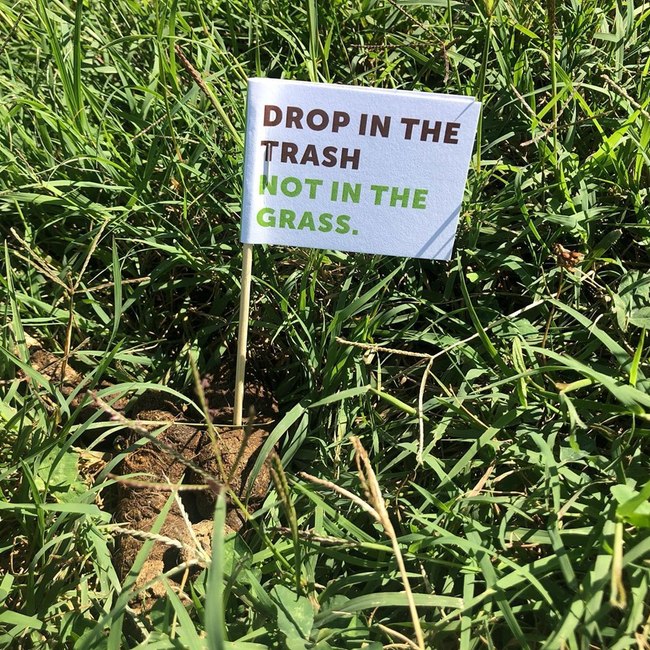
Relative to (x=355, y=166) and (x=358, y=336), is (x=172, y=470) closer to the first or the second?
(x=358, y=336)

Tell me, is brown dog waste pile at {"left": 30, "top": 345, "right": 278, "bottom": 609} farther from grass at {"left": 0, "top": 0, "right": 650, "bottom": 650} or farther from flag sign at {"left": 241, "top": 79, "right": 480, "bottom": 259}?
flag sign at {"left": 241, "top": 79, "right": 480, "bottom": 259}

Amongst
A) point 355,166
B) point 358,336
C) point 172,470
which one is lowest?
point 172,470

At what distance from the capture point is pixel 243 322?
1.14 m

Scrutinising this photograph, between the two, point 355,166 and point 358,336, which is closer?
point 355,166

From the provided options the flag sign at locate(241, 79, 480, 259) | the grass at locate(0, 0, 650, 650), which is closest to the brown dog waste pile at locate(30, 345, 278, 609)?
the grass at locate(0, 0, 650, 650)

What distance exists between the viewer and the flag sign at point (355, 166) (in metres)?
0.98

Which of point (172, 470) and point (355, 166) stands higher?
point (355, 166)

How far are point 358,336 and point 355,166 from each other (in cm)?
34

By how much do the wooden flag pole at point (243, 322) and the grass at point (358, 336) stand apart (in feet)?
0.34

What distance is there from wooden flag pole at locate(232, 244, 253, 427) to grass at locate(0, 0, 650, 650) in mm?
104

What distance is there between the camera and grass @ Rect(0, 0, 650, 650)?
3.12 ft

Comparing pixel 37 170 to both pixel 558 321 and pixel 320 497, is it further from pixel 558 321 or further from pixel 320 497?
pixel 558 321

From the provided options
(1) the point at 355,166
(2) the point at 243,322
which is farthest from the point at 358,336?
(1) the point at 355,166

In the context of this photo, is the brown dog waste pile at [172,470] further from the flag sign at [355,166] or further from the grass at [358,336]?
the flag sign at [355,166]
